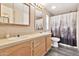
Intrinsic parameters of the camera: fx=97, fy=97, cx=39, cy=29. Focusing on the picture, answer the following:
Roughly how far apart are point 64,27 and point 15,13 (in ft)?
5.00

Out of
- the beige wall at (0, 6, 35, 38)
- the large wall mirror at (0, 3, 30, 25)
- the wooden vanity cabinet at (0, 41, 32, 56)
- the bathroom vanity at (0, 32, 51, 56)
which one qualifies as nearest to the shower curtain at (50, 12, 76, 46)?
the beige wall at (0, 6, 35, 38)

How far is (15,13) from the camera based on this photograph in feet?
6.19

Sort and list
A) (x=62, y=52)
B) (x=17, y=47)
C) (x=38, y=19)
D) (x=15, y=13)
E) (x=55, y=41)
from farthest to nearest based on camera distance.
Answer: (x=38, y=19) → (x=55, y=41) → (x=62, y=52) → (x=15, y=13) → (x=17, y=47)

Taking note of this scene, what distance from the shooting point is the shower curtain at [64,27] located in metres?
2.74

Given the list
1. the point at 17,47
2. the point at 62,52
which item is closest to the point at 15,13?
the point at 17,47

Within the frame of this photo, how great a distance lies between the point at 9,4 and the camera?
1.71m

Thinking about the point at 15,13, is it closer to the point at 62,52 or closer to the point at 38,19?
the point at 38,19

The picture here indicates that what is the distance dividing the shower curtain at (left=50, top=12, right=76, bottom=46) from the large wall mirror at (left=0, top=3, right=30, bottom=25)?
0.75 metres

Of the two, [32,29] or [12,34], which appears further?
[32,29]

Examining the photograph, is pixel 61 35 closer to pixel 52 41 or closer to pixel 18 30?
pixel 52 41

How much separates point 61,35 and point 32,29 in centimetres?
85

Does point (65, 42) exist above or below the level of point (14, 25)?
below

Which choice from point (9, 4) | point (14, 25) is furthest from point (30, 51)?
point (9, 4)

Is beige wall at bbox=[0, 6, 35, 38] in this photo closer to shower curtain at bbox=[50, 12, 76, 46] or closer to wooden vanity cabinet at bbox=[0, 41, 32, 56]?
wooden vanity cabinet at bbox=[0, 41, 32, 56]
